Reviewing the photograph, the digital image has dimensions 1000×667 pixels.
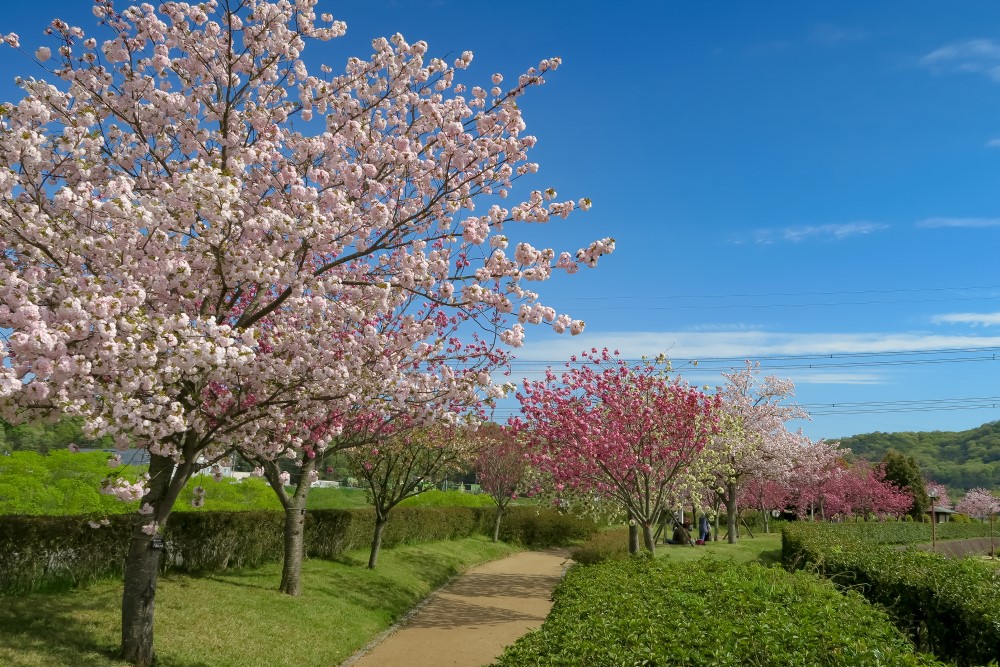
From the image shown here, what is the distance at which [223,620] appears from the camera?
39.8ft

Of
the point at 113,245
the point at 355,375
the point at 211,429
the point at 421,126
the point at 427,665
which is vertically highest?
the point at 421,126

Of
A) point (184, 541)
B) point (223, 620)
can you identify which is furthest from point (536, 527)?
point (223, 620)

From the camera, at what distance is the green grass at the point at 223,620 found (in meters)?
9.80

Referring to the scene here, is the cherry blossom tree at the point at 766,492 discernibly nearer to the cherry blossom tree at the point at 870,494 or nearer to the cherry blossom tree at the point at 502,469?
the cherry blossom tree at the point at 870,494

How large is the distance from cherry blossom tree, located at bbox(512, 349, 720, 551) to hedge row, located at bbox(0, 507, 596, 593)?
6.88 meters

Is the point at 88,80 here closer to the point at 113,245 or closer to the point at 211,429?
the point at 113,245

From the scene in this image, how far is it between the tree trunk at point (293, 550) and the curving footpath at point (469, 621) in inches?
97.0

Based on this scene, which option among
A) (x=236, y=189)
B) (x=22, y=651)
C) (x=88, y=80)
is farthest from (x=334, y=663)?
(x=88, y=80)

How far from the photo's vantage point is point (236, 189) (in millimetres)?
7867

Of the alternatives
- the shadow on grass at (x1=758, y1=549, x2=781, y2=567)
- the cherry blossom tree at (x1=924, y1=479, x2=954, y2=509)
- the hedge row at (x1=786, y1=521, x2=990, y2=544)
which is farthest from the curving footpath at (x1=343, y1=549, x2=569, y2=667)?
the cherry blossom tree at (x1=924, y1=479, x2=954, y2=509)

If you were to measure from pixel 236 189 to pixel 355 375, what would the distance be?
319 cm

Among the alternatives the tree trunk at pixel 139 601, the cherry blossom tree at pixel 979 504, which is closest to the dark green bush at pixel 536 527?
the tree trunk at pixel 139 601

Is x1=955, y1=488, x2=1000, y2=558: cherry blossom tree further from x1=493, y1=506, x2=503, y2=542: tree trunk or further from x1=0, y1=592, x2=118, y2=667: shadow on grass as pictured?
x1=0, y1=592, x2=118, y2=667: shadow on grass

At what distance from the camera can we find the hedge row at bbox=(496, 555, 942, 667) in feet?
18.5
